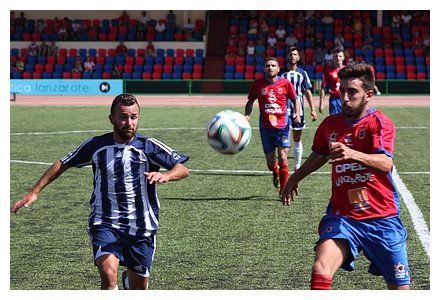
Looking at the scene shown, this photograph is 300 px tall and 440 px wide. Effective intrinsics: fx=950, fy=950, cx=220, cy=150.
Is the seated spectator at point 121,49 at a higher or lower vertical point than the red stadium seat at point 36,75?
higher

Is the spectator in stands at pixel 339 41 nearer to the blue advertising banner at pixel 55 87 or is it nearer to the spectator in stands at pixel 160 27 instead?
the spectator in stands at pixel 160 27

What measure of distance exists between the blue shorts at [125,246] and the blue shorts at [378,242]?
4.82 feet

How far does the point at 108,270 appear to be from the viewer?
7.32 metres

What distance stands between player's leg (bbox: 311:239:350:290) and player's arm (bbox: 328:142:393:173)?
0.62 meters

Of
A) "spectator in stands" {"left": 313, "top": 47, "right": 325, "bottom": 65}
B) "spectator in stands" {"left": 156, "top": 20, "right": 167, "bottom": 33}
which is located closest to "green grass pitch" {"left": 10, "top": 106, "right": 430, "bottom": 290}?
"spectator in stands" {"left": 313, "top": 47, "right": 325, "bottom": 65}

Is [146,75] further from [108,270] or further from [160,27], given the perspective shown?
[108,270]

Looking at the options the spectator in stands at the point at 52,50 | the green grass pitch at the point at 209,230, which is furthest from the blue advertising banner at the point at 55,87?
the green grass pitch at the point at 209,230

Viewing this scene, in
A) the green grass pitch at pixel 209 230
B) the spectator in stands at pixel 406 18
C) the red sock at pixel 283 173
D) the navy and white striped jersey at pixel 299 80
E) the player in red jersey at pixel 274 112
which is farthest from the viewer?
the spectator in stands at pixel 406 18

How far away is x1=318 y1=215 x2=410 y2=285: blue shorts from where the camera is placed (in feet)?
23.1

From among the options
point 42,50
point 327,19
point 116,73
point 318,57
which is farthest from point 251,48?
point 42,50

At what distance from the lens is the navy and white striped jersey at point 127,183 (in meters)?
7.60

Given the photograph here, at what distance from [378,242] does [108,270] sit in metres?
2.07
